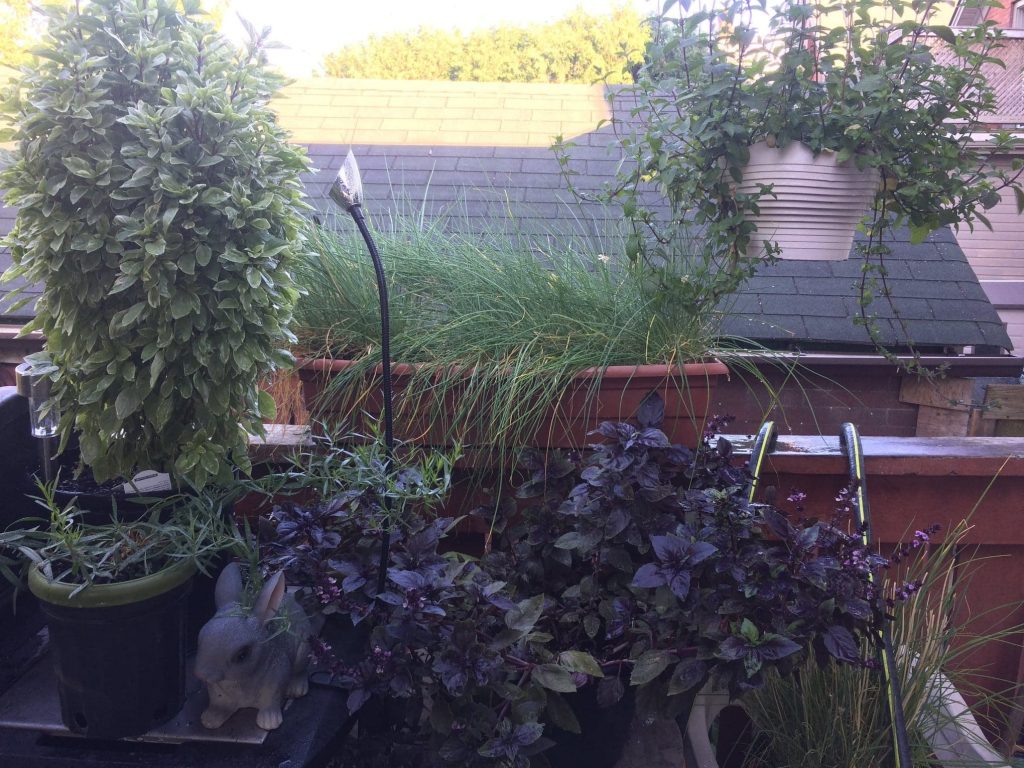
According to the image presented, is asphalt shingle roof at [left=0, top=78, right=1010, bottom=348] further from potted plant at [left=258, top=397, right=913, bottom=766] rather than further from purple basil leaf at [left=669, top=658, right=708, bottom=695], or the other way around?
purple basil leaf at [left=669, top=658, right=708, bottom=695]

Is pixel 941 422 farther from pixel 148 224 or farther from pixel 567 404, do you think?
pixel 148 224

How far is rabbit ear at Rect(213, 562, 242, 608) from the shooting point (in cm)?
150

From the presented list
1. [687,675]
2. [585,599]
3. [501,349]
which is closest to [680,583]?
[687,675]

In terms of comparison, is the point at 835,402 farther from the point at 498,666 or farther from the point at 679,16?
the point at 498,666

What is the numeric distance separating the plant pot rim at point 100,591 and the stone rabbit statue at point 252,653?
0.13 m

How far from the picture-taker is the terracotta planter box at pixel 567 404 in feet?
6.11

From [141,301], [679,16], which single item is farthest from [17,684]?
[679,16]

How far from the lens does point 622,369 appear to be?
72.9 inches

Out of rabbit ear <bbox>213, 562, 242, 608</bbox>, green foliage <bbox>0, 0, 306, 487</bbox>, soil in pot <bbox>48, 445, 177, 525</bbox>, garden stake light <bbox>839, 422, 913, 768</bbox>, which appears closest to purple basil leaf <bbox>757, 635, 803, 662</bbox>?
garden stake light <bbox>839, 422, 913, 768</bbox>

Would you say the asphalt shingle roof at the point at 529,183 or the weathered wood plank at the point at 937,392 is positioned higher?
the asphalt shingle roof at the point at 529,183

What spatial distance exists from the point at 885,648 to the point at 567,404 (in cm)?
86

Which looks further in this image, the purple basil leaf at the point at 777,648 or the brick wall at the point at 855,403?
the brick wall at the point at 855,403

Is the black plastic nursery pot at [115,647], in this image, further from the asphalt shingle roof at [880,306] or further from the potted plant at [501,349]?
the asphalt shingle roof at [880,306]

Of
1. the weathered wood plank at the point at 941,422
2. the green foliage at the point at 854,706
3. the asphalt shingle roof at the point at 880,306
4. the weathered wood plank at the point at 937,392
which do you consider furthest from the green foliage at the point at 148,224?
the weathered wood plank at the point at 941,422
